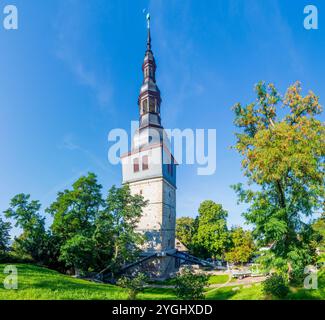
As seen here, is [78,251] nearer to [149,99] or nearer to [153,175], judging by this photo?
[153,175]

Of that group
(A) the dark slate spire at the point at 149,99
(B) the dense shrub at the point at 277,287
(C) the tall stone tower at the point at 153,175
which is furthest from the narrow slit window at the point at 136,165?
(B) the dense shrub at the point at 277,287

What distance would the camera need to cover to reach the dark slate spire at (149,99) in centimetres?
3284

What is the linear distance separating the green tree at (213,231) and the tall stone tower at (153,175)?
536 centimetres

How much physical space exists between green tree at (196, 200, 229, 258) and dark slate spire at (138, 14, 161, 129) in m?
16.9

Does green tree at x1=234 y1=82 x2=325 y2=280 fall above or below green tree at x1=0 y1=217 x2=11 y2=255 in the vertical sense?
above

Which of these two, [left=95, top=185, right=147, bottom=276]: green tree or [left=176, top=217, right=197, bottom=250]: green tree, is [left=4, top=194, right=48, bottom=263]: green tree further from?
[left=176, top=217, right=197, bottom=250]: green tree

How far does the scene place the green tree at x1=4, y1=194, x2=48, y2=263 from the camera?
2464 centimetres

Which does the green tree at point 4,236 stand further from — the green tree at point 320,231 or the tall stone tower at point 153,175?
the green tree at point 320,231

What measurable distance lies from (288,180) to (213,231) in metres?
24.2

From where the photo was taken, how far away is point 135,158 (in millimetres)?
33000

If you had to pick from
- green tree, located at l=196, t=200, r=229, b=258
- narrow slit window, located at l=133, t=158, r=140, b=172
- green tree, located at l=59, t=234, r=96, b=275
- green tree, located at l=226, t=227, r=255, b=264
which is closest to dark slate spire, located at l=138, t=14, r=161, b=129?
narrow slit window, located at l=133, t=158, r=140, b=172
